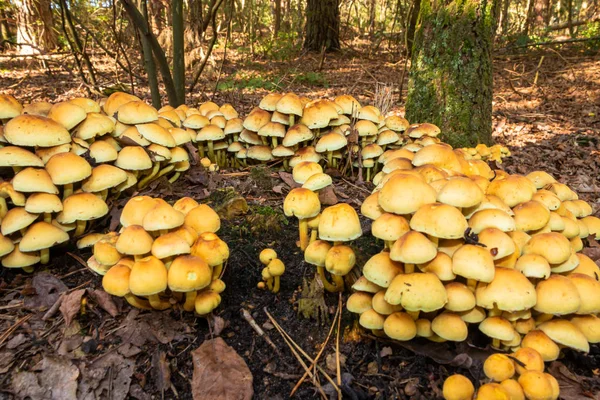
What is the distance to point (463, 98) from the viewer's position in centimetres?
441

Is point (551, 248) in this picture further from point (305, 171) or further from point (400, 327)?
point (305, 171)

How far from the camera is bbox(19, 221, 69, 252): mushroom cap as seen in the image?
8.09 feet

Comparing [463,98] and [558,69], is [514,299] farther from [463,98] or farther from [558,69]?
[558,69]

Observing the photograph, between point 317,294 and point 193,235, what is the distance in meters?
0.87

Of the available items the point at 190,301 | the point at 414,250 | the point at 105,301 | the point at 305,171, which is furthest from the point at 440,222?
the point at 105,301

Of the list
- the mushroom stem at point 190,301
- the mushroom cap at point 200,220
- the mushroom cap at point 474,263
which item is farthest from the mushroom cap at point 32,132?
the mushroom cap at point 474,263

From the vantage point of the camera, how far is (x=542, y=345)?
192 cm

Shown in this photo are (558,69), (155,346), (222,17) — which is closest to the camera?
(155,346)

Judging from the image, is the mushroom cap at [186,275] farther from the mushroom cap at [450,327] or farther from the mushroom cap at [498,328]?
the mushroom cap at [498,328]

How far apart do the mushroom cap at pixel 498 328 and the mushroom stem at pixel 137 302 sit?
1916 mm

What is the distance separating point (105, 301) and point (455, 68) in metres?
4.15

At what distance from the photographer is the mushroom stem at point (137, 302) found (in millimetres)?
2239

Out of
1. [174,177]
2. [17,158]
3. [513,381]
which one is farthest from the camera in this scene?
[174,177]

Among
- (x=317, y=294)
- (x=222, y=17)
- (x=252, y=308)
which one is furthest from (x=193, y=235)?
(x=222, y=17)
